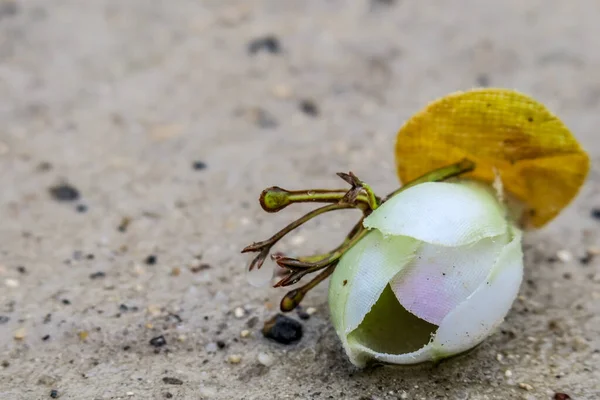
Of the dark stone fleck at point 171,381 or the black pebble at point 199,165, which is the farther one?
the black pebble at point 199,165

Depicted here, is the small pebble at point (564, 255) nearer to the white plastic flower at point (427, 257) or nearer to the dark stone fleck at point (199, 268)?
the white plastic flower at point (427, 257)

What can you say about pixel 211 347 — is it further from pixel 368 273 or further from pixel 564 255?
pixel 564 255

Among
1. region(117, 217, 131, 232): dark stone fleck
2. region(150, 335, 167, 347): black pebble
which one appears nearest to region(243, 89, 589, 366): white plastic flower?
region(150, 335, 167, 347): black pebble

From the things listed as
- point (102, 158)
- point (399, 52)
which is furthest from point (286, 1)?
point (102, 158)

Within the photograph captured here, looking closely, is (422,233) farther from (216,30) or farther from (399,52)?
(216,30)

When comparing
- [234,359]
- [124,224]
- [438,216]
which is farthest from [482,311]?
[124,224]

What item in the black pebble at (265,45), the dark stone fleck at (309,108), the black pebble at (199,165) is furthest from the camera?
the black pebble at (265,45)

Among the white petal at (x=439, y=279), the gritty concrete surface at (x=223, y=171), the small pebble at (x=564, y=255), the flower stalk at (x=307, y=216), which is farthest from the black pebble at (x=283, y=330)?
the small pebble at (x=564, y=255)
